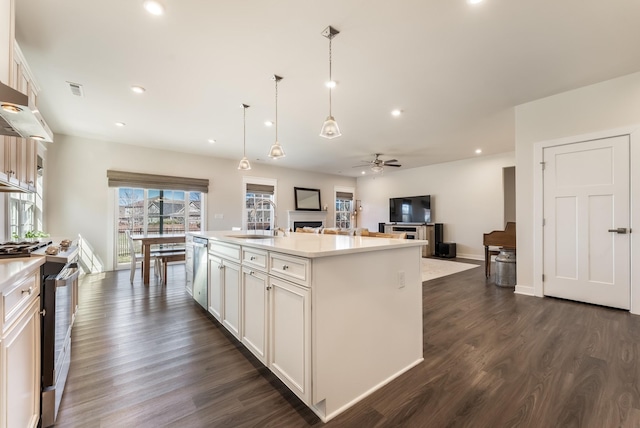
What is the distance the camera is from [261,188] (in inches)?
299

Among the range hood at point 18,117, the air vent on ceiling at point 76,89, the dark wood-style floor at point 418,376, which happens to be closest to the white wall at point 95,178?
the air vent on ceiling at point 76,89

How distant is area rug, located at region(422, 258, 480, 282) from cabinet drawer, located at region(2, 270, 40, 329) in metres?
4.71

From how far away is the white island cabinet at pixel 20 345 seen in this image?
98 centimetres

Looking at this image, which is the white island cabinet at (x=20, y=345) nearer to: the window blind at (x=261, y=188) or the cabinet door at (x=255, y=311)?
the cabinet door at (x=255, y=311)

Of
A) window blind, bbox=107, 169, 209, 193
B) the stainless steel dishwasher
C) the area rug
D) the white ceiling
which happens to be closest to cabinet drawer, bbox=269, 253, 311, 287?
the stainless steel dishwasher

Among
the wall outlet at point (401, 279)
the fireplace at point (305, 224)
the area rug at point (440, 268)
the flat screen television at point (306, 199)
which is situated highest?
the flat screen television at point (306, 199)

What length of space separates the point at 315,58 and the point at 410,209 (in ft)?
21.2

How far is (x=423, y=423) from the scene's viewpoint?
1429 millimetres

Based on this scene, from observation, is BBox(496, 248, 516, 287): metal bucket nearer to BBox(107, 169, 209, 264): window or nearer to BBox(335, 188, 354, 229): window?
BBox(335, 188, 354, 229): window

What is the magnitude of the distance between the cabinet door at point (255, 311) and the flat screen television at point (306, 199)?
20.6 ft

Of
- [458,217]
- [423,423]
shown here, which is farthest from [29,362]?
[458,217]

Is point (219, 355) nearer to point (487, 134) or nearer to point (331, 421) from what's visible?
point (331, 421)

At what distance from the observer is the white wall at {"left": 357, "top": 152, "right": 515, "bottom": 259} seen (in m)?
6.58

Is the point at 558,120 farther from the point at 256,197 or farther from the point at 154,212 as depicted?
the point at 154,212
